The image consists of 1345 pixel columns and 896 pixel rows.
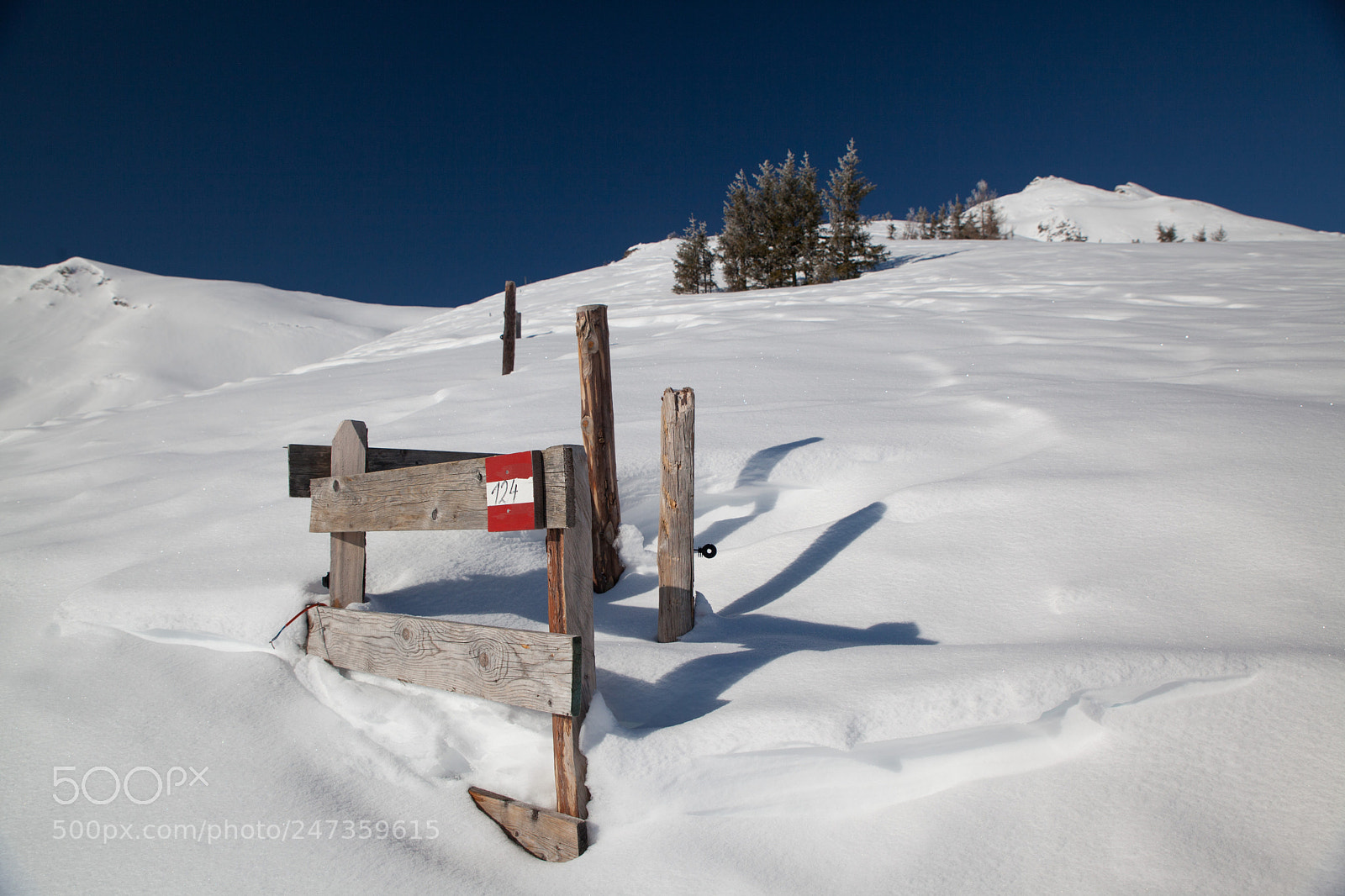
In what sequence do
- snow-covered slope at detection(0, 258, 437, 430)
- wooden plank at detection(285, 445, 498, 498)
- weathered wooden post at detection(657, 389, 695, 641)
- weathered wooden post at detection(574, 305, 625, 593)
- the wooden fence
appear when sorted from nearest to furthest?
the wooden fence, wooden plank at detection(285, 445, 498, 498), weathered wooden post at detection(657, 389, 695, 641), weathered wooden post at detection(574, 305, 625, 593), snow-covered slope at detection(0, 258, 437, 430)

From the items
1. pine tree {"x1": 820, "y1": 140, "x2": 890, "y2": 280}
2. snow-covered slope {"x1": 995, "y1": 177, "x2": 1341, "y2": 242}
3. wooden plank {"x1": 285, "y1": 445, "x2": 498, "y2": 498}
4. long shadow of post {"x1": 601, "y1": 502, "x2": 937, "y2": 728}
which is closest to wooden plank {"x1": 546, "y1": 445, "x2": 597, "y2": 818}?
long shadow of post {"x1": 601, "y1": 502, "x2": 937, "y2": 728}

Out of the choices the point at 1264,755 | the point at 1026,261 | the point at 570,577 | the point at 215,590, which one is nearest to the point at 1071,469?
the point at 1264,755

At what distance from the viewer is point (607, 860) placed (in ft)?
6.69

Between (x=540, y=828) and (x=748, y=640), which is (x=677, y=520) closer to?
(x=748, y=640)

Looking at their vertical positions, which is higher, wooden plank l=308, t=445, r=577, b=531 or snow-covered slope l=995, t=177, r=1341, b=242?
snow-covered slope l=995, t=177, r=1341, b=242

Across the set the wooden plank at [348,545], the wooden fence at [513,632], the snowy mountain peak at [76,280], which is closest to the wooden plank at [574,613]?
the wooden fence at [513,632]

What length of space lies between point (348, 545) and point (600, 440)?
1388mm

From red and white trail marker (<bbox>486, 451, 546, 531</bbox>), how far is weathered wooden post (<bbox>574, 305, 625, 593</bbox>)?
1504mm

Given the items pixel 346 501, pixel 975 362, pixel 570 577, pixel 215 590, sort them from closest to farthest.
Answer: pixel 570 577
pixel 346 501
pixel 215 590
pixel 975 362

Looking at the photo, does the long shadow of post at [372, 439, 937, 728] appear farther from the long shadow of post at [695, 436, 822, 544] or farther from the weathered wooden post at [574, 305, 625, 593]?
the weathered wooden post at [574, 305, 625, 593]

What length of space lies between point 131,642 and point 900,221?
46488mm

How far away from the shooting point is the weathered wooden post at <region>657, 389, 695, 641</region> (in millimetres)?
3203

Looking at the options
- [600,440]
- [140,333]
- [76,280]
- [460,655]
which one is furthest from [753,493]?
[76,280]

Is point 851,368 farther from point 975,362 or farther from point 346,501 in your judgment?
point 346,501
